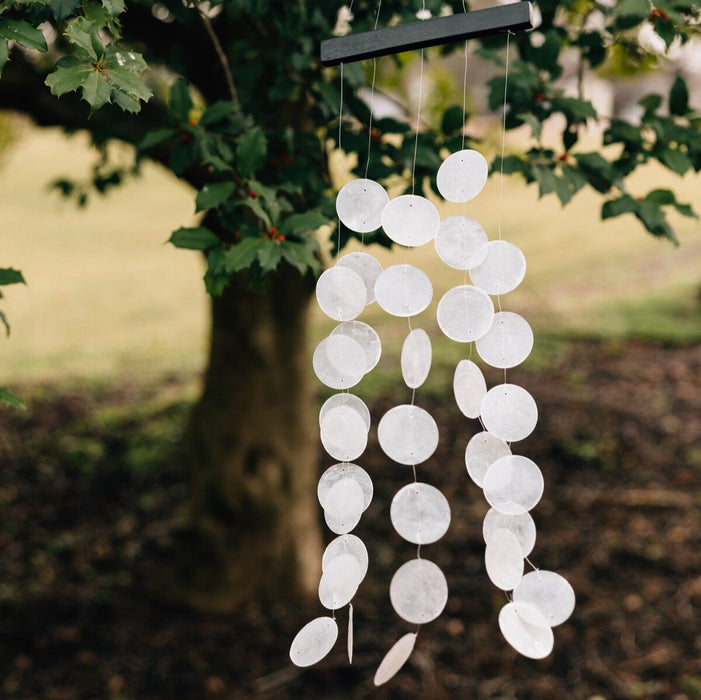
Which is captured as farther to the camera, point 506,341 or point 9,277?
point 9,277

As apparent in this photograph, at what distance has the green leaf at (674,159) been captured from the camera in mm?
1734

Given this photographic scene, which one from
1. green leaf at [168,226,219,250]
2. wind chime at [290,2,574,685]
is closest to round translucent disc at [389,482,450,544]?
wind chime at [290,2,574,685]

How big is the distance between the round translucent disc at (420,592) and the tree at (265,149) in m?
0.66

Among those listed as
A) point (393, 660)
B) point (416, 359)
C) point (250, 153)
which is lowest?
point (393, 660)

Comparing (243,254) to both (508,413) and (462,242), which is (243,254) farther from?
(508,413)

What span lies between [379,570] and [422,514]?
2.49m

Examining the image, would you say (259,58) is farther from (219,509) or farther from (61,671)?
(61,671)

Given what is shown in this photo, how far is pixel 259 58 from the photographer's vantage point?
2.07 metres

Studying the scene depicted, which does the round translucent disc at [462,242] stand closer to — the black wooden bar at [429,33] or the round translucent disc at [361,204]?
the round translucent disc at [361,204]

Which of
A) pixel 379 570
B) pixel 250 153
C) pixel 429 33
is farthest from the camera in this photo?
pixel 379 570

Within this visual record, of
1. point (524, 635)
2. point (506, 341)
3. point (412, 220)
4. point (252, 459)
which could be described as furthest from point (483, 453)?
point (252, 459)

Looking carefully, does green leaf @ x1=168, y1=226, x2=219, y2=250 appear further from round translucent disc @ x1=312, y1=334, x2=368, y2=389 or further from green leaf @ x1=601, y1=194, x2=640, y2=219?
green leaf @ x1=601, y1=194, x2=640, y2=219

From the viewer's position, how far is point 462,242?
3.87 ft

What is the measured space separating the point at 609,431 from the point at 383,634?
2280 millimetres
